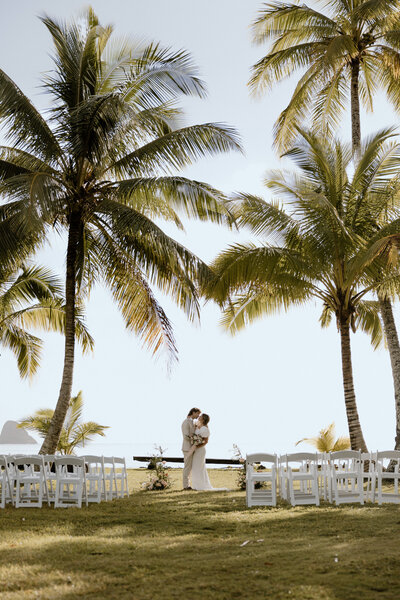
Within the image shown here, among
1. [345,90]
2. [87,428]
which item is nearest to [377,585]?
[345,90]

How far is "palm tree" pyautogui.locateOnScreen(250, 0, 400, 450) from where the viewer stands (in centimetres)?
1714

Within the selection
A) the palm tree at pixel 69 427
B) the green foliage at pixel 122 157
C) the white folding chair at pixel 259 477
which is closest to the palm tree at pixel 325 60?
the green foliage at pixel 122 157

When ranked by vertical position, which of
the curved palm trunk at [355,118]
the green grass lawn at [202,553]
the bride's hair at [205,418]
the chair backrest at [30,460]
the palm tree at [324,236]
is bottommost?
the green grass lawn at [202,553]

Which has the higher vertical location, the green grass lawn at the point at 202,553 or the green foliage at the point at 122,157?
the green foliage at the point at 122,157

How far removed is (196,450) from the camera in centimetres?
1418

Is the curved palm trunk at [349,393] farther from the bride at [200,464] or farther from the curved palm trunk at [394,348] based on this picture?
the bride at [200,464]

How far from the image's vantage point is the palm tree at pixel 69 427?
21.5 meters

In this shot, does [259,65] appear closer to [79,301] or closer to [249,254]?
[249,254]

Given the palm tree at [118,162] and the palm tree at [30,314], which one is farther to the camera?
the palm tree at [30,314]

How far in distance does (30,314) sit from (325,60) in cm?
1106

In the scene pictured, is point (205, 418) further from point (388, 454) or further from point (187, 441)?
point (388, 454)

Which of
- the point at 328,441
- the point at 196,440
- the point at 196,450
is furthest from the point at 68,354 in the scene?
the point at 328,441

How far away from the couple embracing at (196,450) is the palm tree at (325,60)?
5.54m

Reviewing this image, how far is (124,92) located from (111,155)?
1.41 meters
